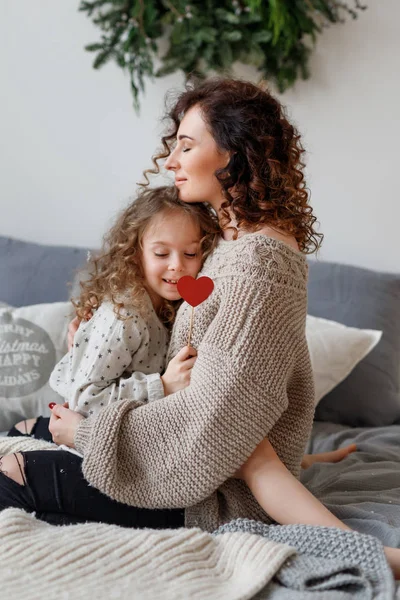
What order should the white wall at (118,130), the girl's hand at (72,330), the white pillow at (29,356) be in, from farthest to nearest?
the white wall at (118,130) → the white pillow at (29,356) → the girl's hand at (72,330)

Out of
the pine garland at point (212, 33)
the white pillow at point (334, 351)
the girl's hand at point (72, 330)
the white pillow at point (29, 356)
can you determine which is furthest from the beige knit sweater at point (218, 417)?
the pine garland at point (212, 33)

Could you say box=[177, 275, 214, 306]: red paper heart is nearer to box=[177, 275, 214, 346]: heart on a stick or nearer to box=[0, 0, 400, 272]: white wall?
box=[177, 275, 214, 346]: heart on a stick

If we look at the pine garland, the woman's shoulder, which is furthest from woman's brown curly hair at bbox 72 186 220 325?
the pine garland

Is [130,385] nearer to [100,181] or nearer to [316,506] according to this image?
[316,506]

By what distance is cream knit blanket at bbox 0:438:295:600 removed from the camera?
1082 millimetres

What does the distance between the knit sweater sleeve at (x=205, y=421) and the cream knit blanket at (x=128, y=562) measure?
0.43ft

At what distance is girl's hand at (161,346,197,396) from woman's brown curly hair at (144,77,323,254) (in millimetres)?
291

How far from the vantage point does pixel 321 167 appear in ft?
8.45

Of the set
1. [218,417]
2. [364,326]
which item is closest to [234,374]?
[218,417]

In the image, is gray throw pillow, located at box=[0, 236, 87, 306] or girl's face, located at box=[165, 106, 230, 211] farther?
gray throw pillow, located at box=[0, 236, 87, 306]

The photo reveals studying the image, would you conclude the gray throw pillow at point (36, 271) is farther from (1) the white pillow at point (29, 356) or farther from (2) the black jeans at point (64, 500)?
(2) the black jeans at point (64, 500)

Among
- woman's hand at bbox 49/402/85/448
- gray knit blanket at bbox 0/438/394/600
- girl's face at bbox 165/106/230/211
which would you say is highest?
girl's face at bbox 165/106/230/211

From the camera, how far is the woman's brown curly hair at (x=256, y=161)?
1.50 m

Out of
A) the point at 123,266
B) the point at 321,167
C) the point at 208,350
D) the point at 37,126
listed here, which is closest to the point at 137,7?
the point at 37,126
